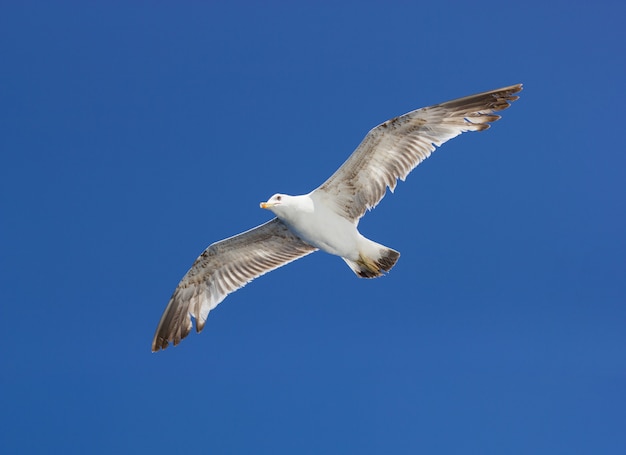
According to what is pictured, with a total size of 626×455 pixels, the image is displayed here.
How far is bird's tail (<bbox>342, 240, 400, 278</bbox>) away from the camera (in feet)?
30.0

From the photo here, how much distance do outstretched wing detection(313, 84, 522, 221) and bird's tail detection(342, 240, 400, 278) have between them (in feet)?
2.28

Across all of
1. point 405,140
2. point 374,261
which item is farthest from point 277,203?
point 405,140

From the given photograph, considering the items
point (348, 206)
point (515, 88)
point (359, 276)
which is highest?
point (515, 88)

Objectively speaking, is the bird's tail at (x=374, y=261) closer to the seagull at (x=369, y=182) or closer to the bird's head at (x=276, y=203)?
the seagull at (x=369, y=182)

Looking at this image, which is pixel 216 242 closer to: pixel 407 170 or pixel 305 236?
pixel 305 236

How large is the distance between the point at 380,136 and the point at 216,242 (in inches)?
103

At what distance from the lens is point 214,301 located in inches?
397

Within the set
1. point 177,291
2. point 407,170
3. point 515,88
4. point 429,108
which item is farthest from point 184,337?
point 515,88

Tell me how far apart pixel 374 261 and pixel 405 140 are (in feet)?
4.98

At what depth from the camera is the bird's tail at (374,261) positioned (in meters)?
9.15

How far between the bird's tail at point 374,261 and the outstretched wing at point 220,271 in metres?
0.75

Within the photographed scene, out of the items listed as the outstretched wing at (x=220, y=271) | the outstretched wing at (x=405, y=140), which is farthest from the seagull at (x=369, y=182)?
the outstretched wing at (x=220, y=271)

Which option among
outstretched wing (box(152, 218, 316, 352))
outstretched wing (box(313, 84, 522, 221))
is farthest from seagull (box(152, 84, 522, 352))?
outstretched wing (box(152, 218, 316, 352))

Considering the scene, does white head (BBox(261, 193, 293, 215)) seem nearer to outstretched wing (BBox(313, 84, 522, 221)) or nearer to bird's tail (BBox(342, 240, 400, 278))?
outstretched wing (BBox(313, 84, 522, 221))
